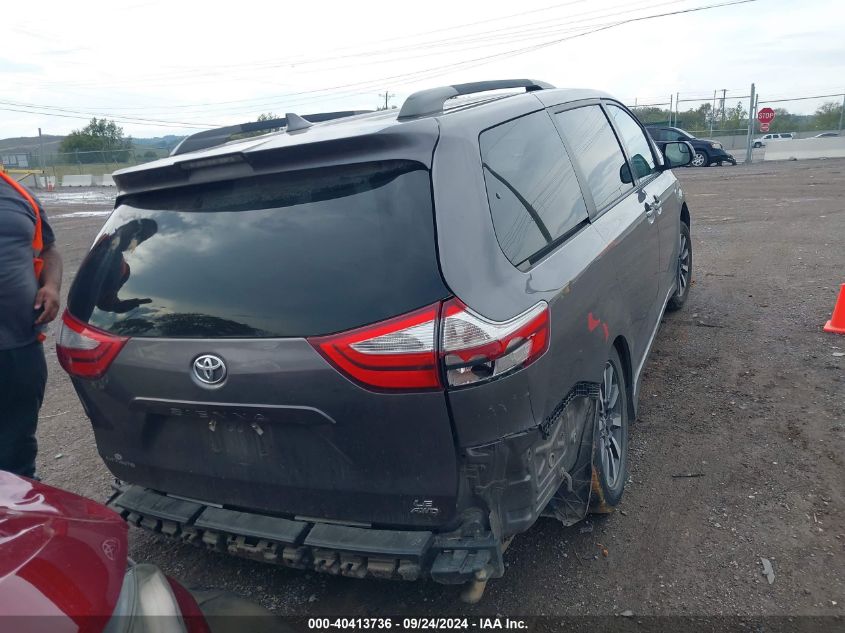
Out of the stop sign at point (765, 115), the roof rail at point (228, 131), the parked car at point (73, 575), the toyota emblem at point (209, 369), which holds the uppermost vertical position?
the roof rail at point (228, 131)

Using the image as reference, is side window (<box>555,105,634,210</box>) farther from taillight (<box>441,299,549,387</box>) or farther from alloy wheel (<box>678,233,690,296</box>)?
alloy wheel (<box>678,233,690,296</box>)

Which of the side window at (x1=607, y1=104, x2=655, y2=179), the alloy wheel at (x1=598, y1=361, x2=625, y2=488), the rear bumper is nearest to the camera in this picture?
the rear bumper

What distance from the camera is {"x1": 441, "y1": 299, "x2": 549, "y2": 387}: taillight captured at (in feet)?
7.07

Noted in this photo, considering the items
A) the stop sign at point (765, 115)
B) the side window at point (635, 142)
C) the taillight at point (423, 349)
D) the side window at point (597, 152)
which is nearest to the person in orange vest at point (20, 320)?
the taillight at point (423, 349)

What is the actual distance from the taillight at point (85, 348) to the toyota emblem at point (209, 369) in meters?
0.39

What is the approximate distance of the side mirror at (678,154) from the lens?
5668 mm

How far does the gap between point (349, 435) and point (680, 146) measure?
4542mm

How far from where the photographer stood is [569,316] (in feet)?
8.67

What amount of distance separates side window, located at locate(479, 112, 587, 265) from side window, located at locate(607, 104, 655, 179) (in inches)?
56.1

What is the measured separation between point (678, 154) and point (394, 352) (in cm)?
440

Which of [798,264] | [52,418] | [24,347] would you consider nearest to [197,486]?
[24,347]

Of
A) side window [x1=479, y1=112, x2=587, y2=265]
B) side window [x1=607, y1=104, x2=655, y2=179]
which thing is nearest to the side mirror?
side window [x1=607, y1=104, x2=655, y2=179]

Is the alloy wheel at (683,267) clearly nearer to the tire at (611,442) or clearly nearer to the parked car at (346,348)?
the tire at (611,442)

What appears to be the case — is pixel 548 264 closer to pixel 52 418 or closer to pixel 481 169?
pixel 481 169
